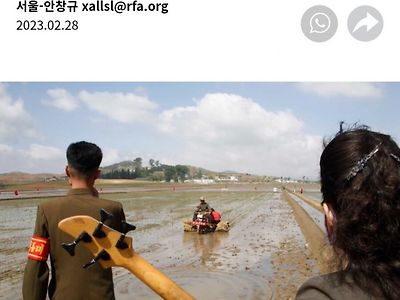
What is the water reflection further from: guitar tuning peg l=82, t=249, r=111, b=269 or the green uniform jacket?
guitar tuning peg l=82, t=249, r=111, b=269

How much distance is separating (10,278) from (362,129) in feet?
27.2

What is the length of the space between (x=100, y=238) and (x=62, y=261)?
2.47 ft

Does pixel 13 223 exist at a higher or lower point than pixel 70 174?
lower

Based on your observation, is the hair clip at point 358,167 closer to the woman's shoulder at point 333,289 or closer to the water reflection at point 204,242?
the woman's shoulder at point 333,289

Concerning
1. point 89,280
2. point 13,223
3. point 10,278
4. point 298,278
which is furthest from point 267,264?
point 13,223

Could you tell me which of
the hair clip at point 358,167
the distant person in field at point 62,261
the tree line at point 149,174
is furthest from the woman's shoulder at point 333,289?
the tree line at point 149,174

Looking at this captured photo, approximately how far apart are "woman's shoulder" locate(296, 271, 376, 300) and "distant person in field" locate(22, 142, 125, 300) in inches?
64.9

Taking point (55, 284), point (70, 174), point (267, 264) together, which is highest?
point (70, 174)

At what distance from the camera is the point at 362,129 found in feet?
4.34

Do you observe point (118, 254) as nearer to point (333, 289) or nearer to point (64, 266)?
point (64, 266)

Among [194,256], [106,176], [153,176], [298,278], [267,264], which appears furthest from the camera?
[153,176]

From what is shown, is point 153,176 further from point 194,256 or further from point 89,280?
point 89,280

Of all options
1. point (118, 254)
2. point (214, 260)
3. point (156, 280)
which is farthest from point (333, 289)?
point (214, 260)

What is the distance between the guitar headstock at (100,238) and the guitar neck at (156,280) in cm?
4
